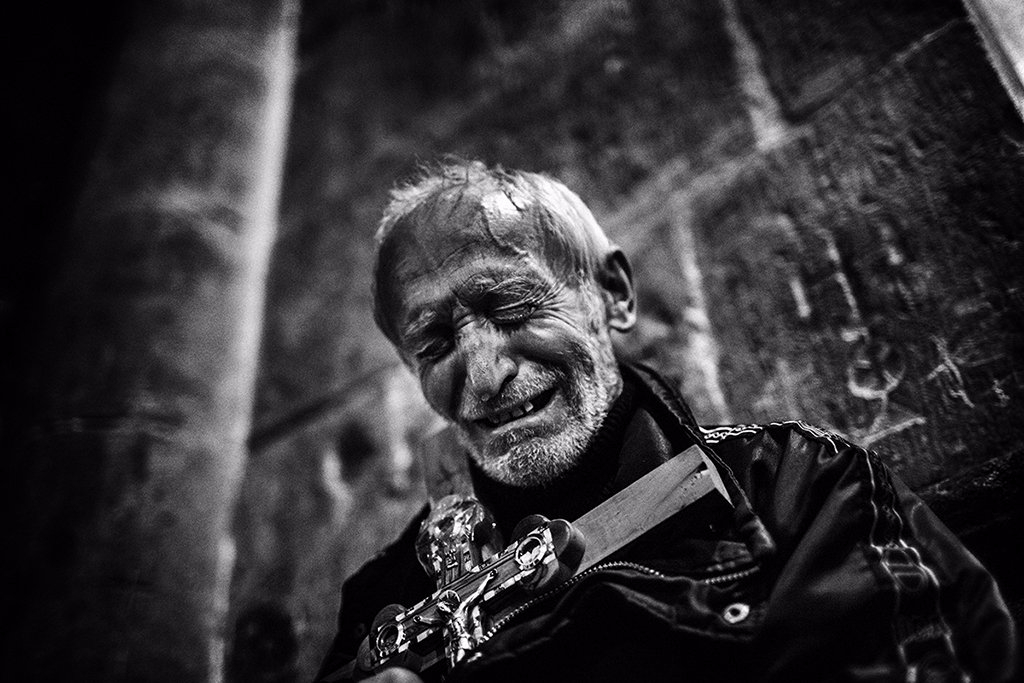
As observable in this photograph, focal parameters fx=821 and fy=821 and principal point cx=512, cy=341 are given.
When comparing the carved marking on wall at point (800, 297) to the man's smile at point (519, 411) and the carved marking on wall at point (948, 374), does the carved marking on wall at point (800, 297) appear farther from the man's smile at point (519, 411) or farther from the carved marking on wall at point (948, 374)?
the man's smile at point (519, 411)

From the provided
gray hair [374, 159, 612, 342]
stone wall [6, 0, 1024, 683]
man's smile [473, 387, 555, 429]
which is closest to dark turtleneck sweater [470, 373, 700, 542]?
man's smile [473, 387, 555, 429]

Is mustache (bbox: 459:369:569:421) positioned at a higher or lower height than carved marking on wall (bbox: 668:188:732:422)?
lower

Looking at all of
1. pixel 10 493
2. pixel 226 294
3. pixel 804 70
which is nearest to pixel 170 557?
pixel 10 493

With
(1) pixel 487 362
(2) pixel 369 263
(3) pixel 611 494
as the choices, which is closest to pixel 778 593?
(3) pixel 611 494

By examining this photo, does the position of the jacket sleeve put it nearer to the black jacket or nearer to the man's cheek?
the black jacket

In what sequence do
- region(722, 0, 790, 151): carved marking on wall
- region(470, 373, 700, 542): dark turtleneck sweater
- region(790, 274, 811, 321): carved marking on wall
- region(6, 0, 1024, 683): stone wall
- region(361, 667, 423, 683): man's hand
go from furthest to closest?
1. region(722, 0, 790, 151): carved marking on wall
2. region(790, 274, 811, 321): carved marking on wall
3. region(6, 0, 1024, 683): stone wall
4. region(470, 373, 700, 542): dark turtleneck sweater
5. region(361, 667, 423, 683): man's hand

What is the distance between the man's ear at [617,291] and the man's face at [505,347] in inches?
4.4

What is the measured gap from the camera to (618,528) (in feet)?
4.09

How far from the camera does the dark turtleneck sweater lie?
1410mm

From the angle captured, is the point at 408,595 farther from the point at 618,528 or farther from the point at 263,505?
the point at 263,505

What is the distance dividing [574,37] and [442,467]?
5.99 ft

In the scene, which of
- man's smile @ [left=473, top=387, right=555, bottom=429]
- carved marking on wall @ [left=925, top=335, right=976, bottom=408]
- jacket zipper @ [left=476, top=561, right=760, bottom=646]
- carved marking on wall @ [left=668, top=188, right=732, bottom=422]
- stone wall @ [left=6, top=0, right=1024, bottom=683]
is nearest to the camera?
jacket zipper @ [left=476, top=561, right=760, bottom=646]

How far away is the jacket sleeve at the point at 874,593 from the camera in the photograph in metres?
0.98

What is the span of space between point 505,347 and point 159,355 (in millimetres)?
1965
